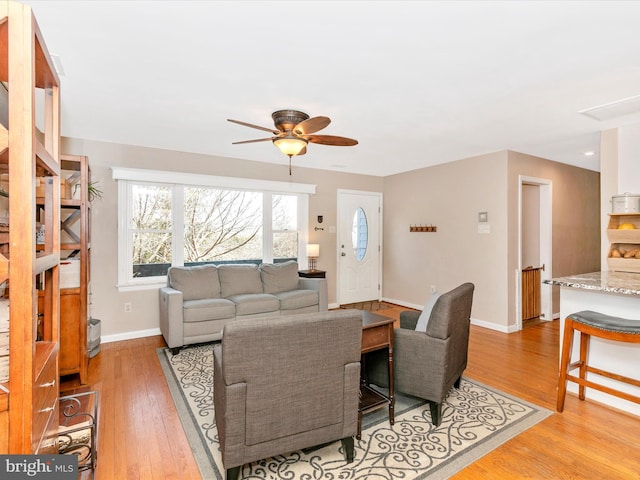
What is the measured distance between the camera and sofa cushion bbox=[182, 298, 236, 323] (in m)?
3.74

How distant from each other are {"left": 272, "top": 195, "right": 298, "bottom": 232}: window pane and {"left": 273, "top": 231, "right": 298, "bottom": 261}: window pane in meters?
0.11

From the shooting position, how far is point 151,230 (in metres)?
4.38

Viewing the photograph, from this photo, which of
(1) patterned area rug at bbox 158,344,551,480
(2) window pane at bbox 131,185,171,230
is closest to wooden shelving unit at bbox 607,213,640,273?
(1) patterned area rug at bbox 158,344,551,480

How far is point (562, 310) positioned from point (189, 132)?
3951mm

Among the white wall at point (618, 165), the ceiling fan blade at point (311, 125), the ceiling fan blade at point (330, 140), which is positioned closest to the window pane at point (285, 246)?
the ceiling fan blade at point (330, 140)

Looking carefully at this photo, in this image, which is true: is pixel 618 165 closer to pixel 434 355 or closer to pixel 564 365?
pixel 564 365

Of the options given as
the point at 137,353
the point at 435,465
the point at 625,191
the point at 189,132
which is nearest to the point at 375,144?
the point at 189,132

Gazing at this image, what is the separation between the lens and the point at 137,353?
3.71 metres

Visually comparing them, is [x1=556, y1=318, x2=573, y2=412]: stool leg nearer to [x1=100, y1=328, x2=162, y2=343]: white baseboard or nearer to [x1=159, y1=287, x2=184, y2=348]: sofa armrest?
[x1=159, y1=287, x2=184, y2=348]: sofa armrest

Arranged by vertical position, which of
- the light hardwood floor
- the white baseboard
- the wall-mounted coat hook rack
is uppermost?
the wall-mounted coat hook rack

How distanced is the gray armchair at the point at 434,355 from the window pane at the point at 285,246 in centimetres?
308

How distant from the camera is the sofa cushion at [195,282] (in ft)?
13.4

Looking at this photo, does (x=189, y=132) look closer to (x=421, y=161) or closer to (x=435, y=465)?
(x=421, y=161)

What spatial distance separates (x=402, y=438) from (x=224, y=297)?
277 cm
